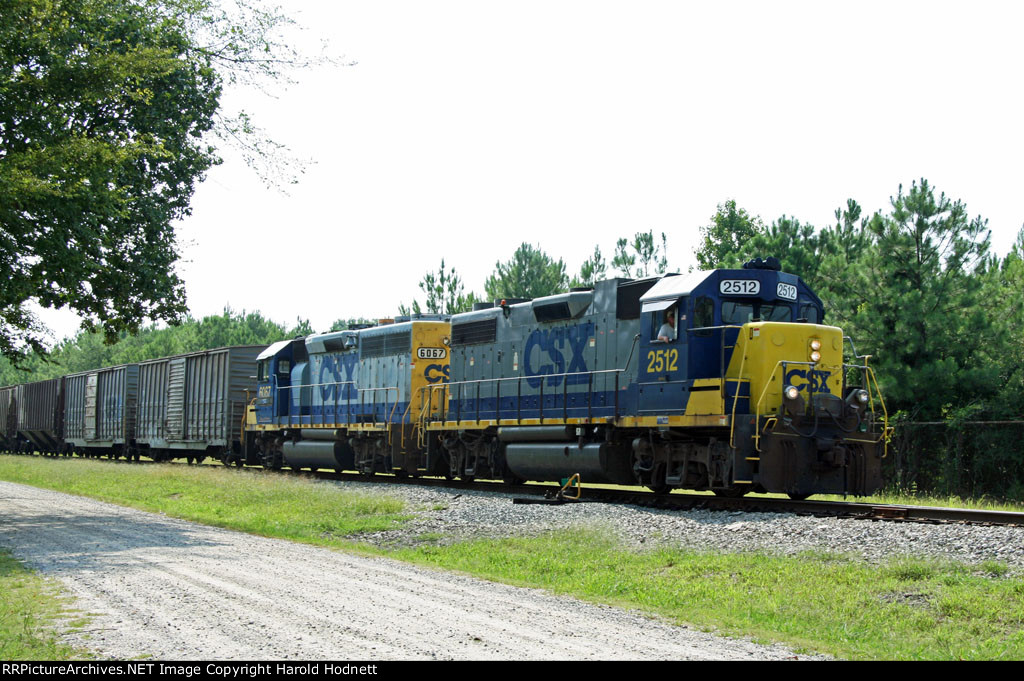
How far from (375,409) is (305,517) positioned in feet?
33.3

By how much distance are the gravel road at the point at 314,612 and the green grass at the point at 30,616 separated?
7.8 inches

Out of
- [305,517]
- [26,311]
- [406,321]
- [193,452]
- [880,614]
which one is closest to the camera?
[880,614]

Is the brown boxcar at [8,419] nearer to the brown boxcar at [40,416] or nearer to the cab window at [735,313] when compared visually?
the brown boxcar at [40,416]

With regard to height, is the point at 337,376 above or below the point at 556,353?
below

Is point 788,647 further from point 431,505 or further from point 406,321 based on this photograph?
point 406,321

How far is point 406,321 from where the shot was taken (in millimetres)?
27016

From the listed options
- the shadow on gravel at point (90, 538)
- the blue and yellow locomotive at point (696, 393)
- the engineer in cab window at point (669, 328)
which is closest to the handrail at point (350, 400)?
the blue and yellow locomotive at point (696, 393)

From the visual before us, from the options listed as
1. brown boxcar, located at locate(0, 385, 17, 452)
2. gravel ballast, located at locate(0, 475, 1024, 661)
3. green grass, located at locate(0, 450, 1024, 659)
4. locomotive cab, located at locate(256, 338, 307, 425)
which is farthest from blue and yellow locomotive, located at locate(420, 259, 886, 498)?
brown boxcar, located at locate(0, 385, 17, 452)

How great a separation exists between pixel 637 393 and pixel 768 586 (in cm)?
809

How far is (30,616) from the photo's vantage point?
794cm

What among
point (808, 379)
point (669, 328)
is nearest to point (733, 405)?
point (808, 379)

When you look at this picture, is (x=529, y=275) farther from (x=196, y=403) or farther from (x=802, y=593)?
(x=802, y=593)

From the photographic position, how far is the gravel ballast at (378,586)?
7031mm
